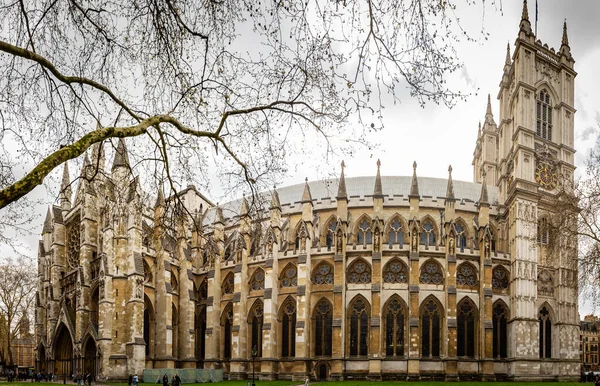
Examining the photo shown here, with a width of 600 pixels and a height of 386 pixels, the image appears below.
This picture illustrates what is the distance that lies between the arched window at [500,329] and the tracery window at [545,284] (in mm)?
3211

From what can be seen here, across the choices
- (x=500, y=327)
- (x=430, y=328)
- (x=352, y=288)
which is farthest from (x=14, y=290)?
(x=500, y=327)

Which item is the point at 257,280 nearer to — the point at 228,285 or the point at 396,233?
the point at 228,285

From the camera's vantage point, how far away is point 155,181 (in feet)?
32.3

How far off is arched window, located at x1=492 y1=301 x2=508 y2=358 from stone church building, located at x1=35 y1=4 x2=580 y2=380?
0.34 feet

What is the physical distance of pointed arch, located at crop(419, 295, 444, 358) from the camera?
45969mm

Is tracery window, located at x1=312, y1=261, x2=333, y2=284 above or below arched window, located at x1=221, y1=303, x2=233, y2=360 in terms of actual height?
above

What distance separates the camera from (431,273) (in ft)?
156

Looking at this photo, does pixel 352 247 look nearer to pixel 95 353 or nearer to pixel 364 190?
pixel 364 190

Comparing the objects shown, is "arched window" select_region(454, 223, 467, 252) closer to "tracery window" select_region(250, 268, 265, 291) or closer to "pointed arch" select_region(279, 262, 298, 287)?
"pointed arch" select_region(279, 262, 298, 287)

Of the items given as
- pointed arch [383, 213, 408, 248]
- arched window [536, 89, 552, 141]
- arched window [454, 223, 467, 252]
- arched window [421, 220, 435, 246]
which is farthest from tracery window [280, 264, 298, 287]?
arched window [536, 89, 552, 141]

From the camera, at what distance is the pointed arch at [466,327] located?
46188 mm

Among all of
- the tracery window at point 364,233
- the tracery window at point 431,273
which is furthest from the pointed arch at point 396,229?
the tracery window at point 431,273

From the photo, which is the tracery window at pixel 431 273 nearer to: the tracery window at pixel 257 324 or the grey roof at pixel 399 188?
the grey roof at pixel 399 188

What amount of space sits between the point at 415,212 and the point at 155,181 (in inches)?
1565
